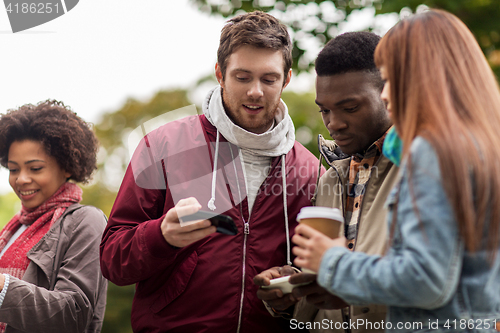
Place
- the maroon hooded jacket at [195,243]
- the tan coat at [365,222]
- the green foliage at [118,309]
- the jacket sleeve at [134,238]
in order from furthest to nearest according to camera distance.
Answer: the green foliage at [118,309] → the maroon hooded jacket at [195,243] → the jacket sleeve at [134,238] → the tan coat at [365,222]

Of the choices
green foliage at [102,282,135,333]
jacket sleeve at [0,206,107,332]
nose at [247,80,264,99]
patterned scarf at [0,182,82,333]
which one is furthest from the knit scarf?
green foliage at [102,282,135,333]

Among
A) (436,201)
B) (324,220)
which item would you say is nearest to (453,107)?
(436,201)

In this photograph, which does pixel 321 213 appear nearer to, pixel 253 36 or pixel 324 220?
pixel 324 220

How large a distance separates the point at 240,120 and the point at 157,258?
3.27 ft

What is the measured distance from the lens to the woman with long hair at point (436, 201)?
1521 millimetres

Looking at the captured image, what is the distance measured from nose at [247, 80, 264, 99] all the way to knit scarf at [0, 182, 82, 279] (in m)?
1.59

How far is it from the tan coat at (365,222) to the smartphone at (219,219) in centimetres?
52

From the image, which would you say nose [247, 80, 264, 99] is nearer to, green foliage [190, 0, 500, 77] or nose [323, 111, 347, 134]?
nose [323, 111, 347, 134]

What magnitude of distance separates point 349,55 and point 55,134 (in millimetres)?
2226

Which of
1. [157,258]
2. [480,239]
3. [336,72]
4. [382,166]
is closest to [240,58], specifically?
[336,72]

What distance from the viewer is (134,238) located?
8.04 ft

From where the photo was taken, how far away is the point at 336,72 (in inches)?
98.5

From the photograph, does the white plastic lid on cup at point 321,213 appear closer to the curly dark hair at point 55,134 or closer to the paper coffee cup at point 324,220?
the paper coffee cup at point 324,220

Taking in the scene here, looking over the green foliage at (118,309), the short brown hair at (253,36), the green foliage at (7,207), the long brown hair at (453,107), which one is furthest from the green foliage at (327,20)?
the green foliage at (7,207)
